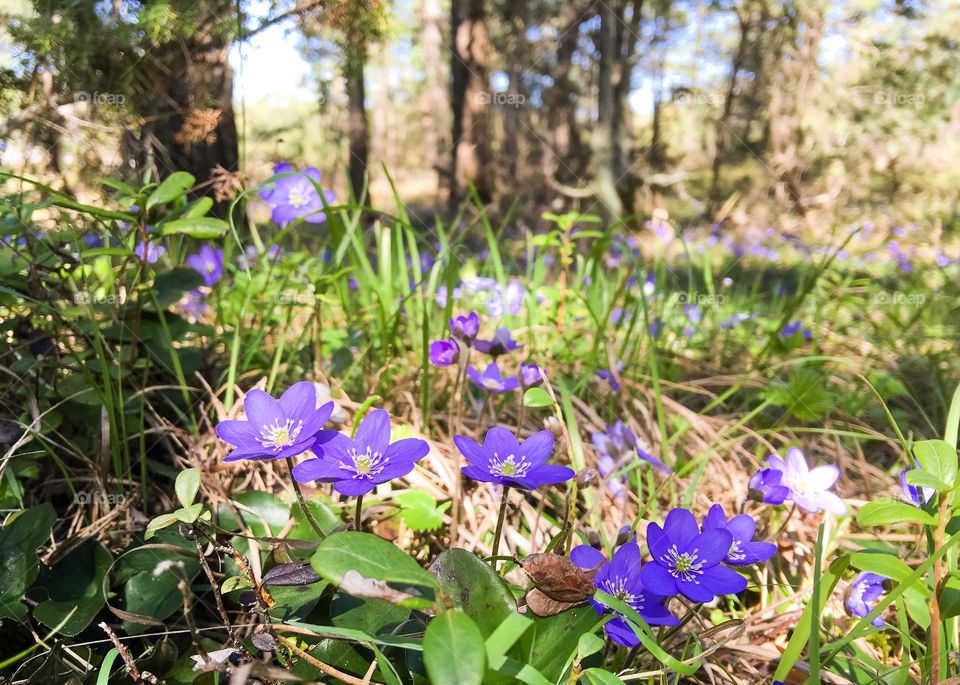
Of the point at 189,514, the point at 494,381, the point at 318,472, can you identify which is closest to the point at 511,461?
the point at 318,472

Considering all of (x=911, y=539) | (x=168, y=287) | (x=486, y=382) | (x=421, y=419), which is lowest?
(x=911, y=539)

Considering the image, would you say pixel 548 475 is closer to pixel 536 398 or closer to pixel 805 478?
pixel 536 398

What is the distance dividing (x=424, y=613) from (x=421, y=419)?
689 millimetres

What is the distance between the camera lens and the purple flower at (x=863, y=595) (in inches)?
36.1

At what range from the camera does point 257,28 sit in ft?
5.50

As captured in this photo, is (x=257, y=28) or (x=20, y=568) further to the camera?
(x=257, y=28)

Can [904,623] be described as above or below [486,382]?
below

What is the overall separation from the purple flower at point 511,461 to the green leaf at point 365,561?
0.17 meters

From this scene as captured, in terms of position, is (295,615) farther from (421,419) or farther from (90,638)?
(421,419)

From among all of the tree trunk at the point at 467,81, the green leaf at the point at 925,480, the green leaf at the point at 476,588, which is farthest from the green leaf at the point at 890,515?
the tree trunk at the point at 467,81

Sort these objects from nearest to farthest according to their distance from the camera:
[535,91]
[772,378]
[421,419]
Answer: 1. [421,419]
2. [772,378]
3. [535,91]

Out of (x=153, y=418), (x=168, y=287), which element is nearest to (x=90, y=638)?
(x=153, y=418)

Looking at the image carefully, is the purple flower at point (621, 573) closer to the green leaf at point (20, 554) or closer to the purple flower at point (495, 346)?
the purple flower at point (495, 346)

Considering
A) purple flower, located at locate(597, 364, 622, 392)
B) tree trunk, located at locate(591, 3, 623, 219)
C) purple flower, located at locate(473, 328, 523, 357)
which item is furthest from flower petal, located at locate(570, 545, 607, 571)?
tree trunk, located at locate(591, 3, 623, 219)
